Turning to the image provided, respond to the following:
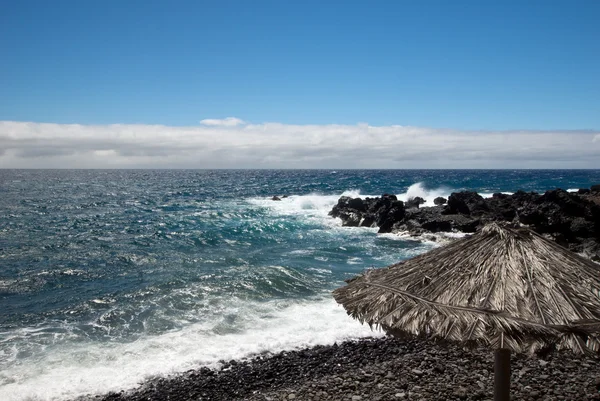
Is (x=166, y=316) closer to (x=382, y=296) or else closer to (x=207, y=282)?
(x=207, y=282)

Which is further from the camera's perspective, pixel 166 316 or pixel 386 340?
pixel 166 316

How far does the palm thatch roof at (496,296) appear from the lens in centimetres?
379

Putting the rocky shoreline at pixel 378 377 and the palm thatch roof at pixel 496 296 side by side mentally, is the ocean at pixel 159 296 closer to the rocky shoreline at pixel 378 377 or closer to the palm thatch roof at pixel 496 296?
the rocky shoreline at pixel 378 377

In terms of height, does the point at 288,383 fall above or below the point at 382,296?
below

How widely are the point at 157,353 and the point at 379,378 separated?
499 cm

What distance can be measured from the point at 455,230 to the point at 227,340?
18777 mm

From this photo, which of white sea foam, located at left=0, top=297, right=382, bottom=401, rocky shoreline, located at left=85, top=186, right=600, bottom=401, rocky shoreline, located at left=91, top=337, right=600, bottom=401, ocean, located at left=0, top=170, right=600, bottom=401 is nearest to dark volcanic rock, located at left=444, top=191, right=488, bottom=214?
ocean, located at left=0, top=170, right=600, bottom=401

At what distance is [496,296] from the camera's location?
4129 mm

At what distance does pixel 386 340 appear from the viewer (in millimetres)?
9688

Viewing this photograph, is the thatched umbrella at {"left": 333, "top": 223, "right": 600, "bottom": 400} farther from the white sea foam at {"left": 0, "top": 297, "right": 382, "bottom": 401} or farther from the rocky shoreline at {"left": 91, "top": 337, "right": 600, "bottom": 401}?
the white sea foam at {"left": 0, "top": 297, "right": 382, "bottom": 401}

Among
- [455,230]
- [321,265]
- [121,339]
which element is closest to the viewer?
[121,339]

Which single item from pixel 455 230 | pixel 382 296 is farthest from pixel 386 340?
pixel 455 230

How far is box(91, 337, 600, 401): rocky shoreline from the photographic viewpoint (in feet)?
22.5

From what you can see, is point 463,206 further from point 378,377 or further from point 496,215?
point 378,377
